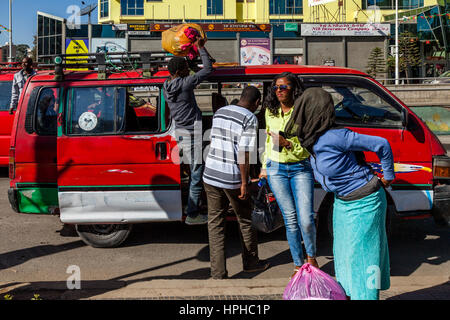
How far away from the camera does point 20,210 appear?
6.04 metres

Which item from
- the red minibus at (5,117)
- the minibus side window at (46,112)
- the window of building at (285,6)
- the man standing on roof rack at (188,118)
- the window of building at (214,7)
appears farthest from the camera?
the window of building at (214,7)

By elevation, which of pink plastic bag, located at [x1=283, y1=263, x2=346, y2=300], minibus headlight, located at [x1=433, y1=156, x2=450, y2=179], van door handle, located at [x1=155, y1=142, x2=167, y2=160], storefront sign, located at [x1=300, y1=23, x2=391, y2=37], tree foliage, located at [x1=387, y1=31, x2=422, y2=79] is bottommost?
pink plastic bag, located at [x1=283, y1=263, x2=346, y2=300]

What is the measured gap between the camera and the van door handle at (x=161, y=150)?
581 cm

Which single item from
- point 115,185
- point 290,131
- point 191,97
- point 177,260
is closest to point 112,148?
point 115,185

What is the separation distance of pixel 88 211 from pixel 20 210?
881 mm

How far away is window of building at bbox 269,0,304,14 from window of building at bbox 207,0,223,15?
431 cm

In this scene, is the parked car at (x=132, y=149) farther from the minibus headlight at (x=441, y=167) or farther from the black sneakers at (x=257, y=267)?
the black sneakers at (x=257, y=267)

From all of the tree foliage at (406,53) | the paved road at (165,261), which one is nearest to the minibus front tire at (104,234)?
the paved road at (165,261)

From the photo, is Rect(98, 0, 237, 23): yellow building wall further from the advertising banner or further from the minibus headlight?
the minibus headlight

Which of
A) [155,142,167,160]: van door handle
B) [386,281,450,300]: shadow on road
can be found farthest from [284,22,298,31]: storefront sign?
[386,281,450,300]: shadow on road

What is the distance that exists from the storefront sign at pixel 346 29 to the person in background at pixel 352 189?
3798 cm

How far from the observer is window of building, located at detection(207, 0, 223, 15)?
4444 centimetres

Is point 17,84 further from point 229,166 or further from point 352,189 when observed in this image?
point 352,189

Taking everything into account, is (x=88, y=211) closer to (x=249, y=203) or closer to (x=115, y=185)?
(x=115, y=185)
